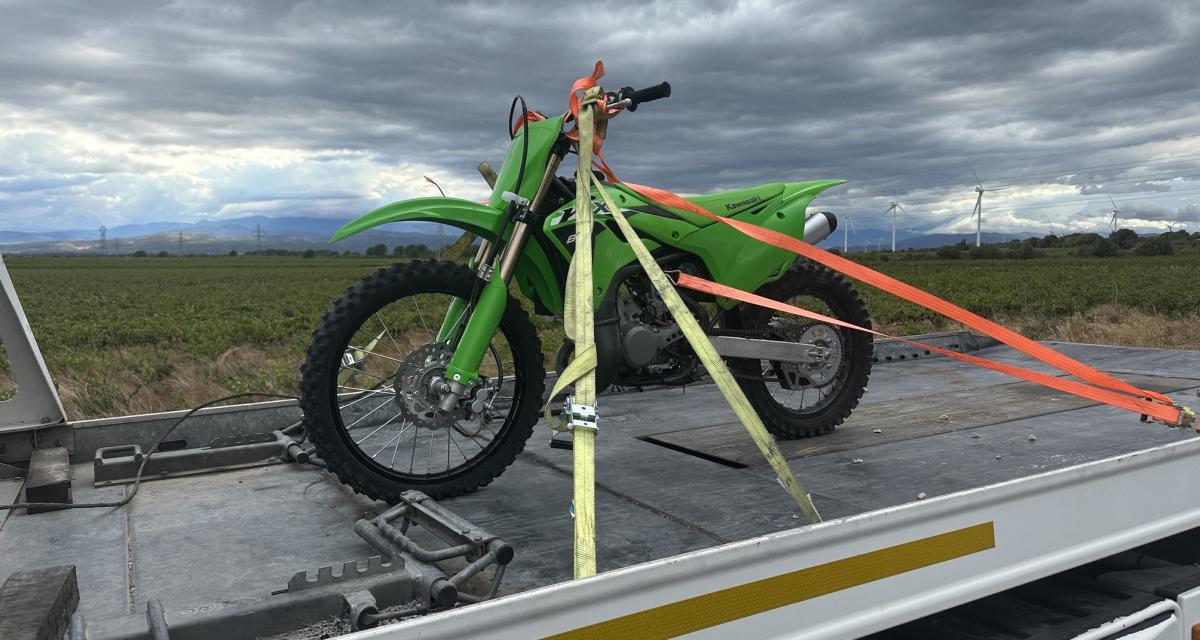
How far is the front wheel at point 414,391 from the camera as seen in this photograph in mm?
3104

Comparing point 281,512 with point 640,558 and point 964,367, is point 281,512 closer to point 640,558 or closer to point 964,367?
point 640,558

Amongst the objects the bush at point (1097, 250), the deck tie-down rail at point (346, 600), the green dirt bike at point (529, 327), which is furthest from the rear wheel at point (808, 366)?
the bush at point (1097, 250)

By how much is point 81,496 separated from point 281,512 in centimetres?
76

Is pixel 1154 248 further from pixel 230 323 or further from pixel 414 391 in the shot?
pixel 414 391

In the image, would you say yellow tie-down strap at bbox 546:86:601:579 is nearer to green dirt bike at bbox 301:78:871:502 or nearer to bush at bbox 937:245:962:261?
green dirt bike at bbox 301:78:871:502

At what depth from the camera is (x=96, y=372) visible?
29.8 feet

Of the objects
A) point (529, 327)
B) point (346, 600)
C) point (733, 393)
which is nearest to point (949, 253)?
point (529, 327)

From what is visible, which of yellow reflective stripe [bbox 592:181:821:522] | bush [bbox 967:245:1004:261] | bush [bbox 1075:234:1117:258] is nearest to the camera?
yellow reflective stripe [bbox 592:181:821:522]

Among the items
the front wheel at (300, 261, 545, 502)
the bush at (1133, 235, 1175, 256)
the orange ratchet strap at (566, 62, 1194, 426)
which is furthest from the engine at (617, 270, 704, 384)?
the bush at (1133, 235, 1175, 256)

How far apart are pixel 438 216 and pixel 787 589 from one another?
80.7 inches

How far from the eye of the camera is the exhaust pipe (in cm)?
442

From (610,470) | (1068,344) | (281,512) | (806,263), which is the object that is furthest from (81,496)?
(1068,344)

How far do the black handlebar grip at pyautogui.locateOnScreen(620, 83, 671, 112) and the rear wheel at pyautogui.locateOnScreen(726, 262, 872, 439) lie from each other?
3.55ft

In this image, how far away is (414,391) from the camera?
10.7 ft
